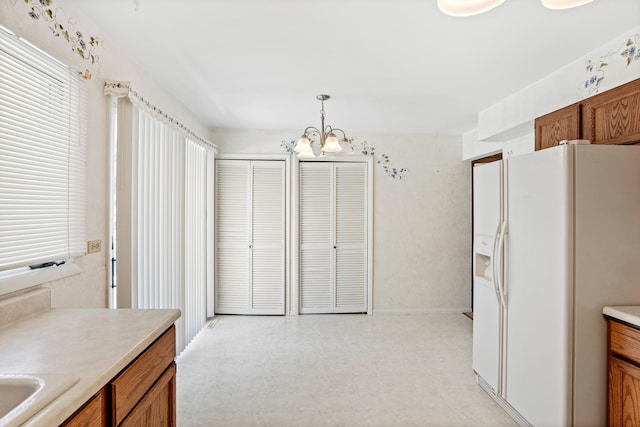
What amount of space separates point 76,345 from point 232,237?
327 cm

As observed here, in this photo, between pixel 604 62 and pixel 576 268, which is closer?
pixel 576 268

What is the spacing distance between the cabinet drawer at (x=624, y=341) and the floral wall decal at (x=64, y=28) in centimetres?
310

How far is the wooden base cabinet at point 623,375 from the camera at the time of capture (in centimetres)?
161

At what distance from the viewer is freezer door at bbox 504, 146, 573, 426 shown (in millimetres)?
1802

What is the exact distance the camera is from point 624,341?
169 centimetres

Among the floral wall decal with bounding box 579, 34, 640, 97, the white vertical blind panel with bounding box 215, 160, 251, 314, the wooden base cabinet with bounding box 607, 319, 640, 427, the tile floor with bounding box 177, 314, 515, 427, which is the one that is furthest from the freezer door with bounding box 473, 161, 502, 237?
the white vertical blind panel with bounding box 215, 160, 251, 314

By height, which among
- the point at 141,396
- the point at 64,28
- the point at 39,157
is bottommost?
the point at 141,396

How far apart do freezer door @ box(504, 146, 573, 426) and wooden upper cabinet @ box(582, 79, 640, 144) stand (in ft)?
1.59

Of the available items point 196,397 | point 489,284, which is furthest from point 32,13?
point 489,284

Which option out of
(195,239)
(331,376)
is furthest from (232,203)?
(331,376)

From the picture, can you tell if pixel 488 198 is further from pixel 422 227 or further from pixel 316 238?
pixel 316 238

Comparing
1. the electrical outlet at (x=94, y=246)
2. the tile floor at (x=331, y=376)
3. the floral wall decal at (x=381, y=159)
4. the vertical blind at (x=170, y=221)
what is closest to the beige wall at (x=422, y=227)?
the floral wall decal at (x=381, y=159)

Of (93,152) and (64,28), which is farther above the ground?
(64,28)

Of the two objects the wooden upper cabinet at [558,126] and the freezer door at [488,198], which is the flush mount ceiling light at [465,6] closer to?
the freezer door at [488,198]
